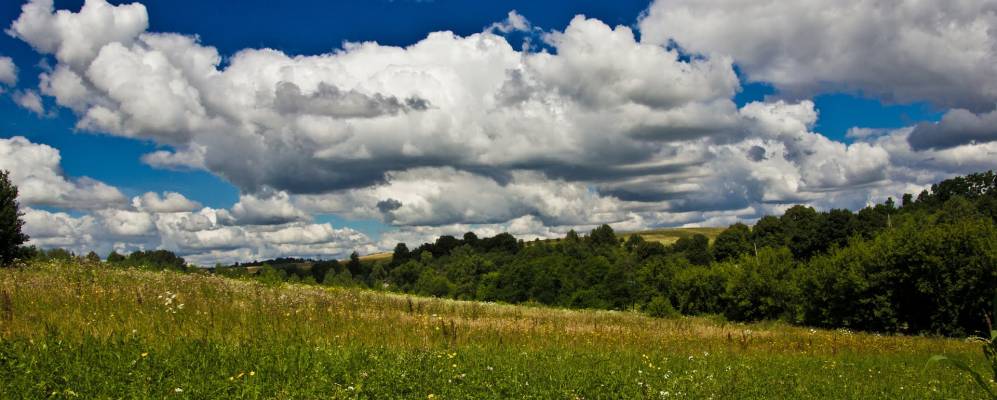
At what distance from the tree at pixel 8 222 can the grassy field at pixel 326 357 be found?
9.16 meters

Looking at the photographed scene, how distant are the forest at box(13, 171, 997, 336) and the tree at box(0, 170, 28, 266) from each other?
2.77ft

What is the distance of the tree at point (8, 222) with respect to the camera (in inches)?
1002

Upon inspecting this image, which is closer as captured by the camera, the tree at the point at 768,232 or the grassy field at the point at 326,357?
the grassy field at the point at 326,357

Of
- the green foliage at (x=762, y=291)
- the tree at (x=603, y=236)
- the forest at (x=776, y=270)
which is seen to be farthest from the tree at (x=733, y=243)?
Result: the green foliage at (x=762, y=291)

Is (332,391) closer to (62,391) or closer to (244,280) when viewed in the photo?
(62,391)

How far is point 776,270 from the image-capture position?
200ft

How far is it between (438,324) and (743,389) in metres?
8.45

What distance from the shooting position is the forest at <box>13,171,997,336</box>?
3788 cm

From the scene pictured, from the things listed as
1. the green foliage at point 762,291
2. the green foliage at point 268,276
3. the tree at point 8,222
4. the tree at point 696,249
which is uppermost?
the tree at point 8,222

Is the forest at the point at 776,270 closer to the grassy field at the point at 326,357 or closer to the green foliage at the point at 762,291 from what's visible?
the green foliage at the point at 762,291

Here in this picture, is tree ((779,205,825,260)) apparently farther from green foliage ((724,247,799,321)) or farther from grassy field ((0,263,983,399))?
grassy field ((0,263,983,399))

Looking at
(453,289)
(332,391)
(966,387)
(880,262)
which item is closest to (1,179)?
(332,391)

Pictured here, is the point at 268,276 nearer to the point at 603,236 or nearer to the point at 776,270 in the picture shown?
the point at 776,270

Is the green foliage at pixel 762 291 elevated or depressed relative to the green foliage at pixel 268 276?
depressed
